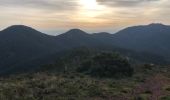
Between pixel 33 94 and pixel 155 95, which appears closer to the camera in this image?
pixel 33 94

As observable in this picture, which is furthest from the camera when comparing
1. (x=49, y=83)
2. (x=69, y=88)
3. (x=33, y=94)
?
(x=49, y=83)

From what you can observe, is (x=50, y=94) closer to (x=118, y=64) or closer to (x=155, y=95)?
(x=155, y=95)

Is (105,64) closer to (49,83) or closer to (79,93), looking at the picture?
(49,83)

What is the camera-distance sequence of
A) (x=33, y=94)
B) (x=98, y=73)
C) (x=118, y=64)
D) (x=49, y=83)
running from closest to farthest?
(x=33, y=94) → (x=49, y=83) → (x=98, y=73) → (x=118, y=64)

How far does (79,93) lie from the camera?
100.0ft

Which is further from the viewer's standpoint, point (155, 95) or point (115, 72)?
point (115, 72)

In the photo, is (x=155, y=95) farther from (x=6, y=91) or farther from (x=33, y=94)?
(x=6, y=91)

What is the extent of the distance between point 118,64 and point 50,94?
1068 inches

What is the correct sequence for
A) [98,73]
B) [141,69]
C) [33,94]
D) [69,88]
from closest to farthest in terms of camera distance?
[33,94], [69,88], [98,73], [141,69]

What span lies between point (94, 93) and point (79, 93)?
1559 mm

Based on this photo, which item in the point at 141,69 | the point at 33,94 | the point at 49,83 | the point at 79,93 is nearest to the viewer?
the point at 33,94

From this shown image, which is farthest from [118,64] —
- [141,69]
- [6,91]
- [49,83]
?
[6,91]

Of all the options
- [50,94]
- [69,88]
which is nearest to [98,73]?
[69,88]

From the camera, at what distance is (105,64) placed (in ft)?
180
